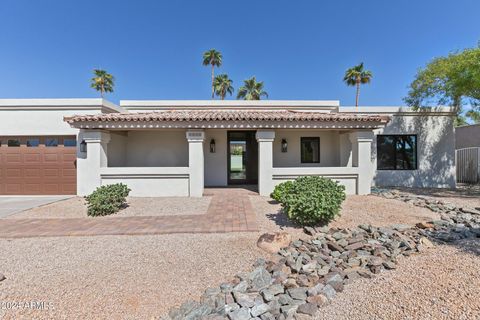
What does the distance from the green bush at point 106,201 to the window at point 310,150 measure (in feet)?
28.8

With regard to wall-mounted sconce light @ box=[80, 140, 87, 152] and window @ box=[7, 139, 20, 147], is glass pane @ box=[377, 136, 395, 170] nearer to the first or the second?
wall-mounted sconce light @ box=[80, 140, 87, 152]

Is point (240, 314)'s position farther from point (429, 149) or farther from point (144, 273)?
point (429, 149)

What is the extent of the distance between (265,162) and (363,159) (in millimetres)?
4098

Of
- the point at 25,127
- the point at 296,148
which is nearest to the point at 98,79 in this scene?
the point at 25,127

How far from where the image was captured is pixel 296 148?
1214 cm

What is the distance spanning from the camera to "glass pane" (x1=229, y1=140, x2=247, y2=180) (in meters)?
12.4

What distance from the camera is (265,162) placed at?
31.0 ft

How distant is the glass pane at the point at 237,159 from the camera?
12.4m

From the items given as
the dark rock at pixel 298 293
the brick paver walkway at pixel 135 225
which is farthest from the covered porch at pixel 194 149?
the dark rock at pixel 298 293

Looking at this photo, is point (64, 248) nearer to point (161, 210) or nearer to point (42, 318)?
point (42, 318)

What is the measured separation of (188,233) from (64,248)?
2471mm

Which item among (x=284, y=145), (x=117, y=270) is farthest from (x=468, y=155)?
(x=117, y=270)

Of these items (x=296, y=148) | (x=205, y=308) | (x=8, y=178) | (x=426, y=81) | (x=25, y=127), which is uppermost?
(x=426, y=81)

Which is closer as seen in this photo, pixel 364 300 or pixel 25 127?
pixel 364 300
